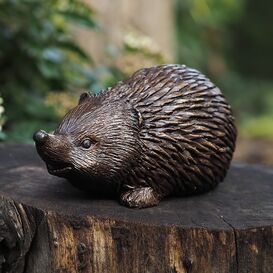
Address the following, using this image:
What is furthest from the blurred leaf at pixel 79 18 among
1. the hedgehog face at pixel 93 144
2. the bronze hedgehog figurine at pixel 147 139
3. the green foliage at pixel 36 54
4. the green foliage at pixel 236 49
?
the green foliage at pixel 236 49

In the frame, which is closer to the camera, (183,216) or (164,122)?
(183,216)

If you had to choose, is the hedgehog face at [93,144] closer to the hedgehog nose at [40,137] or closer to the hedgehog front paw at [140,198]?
the hedgehog nose at [40,137]

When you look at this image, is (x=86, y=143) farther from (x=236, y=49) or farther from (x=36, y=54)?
(x=236, y=49)

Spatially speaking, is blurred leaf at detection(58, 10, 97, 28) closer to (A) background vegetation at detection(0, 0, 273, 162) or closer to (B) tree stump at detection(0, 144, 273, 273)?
(A) background vegetation at detection(0, 0, 273, 162)

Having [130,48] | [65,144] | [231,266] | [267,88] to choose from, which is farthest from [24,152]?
[267,88]

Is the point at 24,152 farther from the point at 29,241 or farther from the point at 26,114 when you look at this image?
the point at 26,114

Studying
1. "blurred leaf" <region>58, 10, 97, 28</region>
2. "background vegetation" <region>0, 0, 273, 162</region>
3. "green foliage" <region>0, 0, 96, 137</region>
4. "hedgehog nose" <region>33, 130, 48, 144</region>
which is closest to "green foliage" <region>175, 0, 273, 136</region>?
"background vegetation" <region>0, 0, 273, 162</region>
